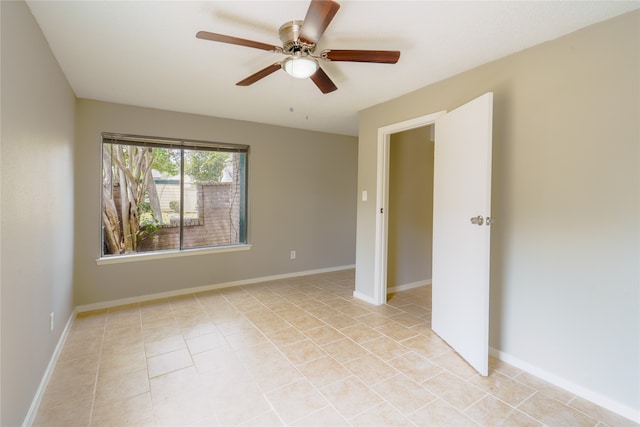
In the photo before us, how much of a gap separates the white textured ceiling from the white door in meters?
0.44

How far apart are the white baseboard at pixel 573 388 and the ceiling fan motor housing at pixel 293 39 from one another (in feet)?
8.55

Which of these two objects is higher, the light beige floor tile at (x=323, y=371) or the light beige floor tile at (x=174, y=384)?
the light beige floor tile at (x=323, y=371)

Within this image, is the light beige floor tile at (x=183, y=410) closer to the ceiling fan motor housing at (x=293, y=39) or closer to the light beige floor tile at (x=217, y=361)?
the light beige floor tile at (x=217, y=361)

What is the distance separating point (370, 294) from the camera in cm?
361

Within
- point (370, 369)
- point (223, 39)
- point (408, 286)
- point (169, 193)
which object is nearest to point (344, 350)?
point (370, 369)

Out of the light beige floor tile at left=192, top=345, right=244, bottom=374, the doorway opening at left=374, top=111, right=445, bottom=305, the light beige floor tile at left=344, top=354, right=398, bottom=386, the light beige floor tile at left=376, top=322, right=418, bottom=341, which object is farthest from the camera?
the doorway opening at left=374, top=111, right=445, bottom=305

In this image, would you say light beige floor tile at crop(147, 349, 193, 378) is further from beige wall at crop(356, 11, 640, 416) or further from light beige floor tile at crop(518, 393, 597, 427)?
beige wall at crop(356, 11, 640, 416)

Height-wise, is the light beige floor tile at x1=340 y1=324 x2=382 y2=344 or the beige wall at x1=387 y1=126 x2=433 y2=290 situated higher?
the beige wall at x1=387 y1=126 x2=433 y2=290

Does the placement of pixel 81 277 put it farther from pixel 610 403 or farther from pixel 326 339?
pixel 610 403

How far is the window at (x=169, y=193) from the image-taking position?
11.7 feet

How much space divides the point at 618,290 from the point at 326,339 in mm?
2017

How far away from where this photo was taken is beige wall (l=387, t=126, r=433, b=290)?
394 centimetres

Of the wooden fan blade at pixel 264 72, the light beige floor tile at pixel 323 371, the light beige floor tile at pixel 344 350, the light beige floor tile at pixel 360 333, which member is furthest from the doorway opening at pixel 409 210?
the wooden fan blade at pixel 264 72

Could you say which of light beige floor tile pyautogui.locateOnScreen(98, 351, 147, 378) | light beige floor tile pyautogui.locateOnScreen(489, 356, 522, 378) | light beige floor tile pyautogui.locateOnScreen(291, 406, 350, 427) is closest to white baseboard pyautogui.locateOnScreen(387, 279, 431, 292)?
light beige floor tile pyautogui.locateOnScreen(489, 356, 522, 378)
